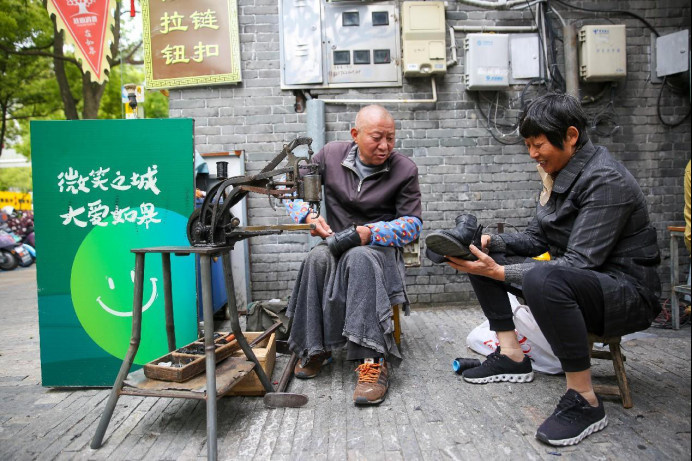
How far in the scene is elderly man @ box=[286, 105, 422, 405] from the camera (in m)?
2.47

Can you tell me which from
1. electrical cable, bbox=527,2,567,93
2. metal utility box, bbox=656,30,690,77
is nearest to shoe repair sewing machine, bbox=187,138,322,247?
electrical cable, bbox=527,2,567,93

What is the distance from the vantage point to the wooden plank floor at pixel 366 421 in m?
1.88

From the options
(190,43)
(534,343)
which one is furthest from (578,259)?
(190,43)

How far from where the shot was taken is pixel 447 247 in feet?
6.93

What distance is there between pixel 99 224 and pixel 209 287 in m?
0.95

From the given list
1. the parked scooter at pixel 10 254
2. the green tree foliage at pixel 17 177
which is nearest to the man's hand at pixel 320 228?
the parked scooter at pixel 10 254

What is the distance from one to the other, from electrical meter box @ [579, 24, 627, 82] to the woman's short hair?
259cm

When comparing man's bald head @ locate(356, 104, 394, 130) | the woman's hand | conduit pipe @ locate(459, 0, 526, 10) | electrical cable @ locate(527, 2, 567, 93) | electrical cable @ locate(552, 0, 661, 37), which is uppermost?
conduit pipe @ locate(459, 0, 526, 10)

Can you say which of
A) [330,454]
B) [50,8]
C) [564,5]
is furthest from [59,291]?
[564,5]

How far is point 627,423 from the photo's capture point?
6.72ft

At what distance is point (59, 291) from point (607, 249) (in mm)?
2643

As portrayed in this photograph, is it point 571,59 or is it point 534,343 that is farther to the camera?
point 571,59

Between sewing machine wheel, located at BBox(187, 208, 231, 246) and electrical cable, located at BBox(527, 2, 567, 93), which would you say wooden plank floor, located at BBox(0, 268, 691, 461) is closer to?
sewing machine wheel, located at BBox(187, 208, 231, 246)

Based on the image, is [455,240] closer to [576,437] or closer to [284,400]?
[576,437]
